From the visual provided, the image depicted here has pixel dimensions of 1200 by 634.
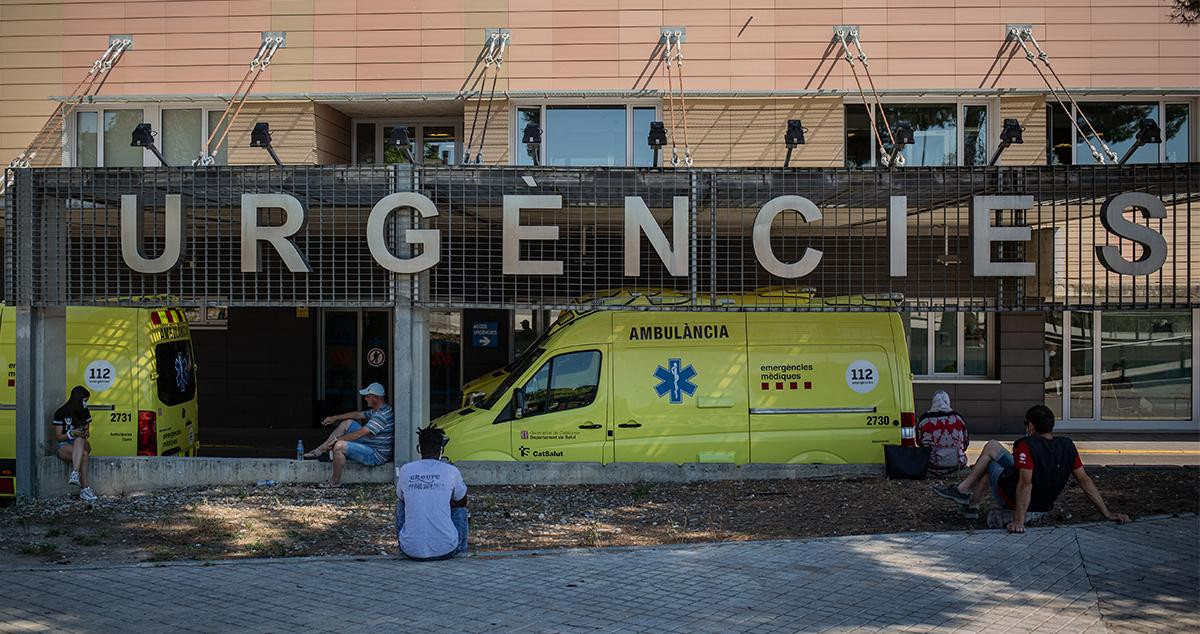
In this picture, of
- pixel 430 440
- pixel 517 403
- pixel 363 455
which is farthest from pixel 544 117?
pixel 430 440

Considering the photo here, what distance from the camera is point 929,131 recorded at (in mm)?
16547

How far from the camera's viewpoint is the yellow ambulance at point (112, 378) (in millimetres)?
11516

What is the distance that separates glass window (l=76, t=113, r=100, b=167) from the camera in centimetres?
1698

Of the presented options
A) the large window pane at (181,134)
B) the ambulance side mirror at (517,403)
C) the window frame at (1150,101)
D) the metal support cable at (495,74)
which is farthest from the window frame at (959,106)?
the large window pane at (181,134)

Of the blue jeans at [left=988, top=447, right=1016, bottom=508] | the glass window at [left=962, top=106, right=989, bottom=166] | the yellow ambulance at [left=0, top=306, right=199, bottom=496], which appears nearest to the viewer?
the blue jeans at [left=988, top=447, right=1016, bottom=508]

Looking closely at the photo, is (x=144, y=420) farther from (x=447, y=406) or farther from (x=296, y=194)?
(x=447, y=406)

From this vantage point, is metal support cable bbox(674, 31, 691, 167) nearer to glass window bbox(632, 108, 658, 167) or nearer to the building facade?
the building facade

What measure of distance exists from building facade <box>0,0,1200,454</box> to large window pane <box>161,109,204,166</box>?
3 centimetres

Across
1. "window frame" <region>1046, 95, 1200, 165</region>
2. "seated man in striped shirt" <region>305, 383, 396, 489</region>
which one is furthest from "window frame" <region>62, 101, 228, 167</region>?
"window frame" <region>1046, 95, 1200, 165</region>

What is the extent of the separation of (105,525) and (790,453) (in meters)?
6.75

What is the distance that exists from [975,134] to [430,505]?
11.9m

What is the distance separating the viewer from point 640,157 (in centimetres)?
1650

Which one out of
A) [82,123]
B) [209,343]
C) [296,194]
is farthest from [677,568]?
[82,123]

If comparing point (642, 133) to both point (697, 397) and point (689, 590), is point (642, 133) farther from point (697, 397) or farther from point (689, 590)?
point (689, 590)
